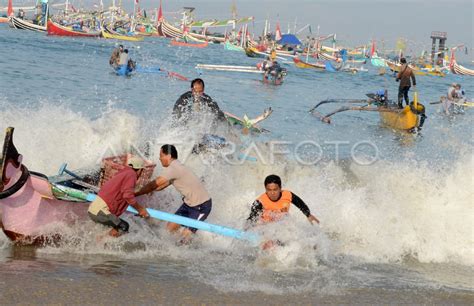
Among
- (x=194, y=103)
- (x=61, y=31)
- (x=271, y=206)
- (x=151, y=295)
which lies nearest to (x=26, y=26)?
(x=61, y=31)

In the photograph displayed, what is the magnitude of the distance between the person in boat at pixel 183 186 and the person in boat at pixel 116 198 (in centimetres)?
34

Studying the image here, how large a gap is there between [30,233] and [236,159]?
474 centimetres

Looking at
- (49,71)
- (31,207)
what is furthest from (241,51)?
(31,207)

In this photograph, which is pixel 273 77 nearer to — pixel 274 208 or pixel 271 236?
pixel 274 208

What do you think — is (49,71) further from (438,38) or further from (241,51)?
(438,38)

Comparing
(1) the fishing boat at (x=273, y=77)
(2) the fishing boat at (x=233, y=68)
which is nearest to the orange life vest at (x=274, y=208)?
(1) the fishing boat at (x=273, y=77)

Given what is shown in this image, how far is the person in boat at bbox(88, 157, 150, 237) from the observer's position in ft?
24.5

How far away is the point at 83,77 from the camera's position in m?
28.2

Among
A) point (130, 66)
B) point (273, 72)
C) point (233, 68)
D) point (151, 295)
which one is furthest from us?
point (233, 68)

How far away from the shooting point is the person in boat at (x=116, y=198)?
746 cm

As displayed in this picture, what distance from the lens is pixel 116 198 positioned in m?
7.51

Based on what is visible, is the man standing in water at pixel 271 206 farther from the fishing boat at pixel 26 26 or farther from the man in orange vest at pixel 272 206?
the fishing boat at pixel 26 26

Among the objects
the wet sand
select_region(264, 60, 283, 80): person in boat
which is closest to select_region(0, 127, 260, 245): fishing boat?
the wet sand

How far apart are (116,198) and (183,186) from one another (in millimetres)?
917
